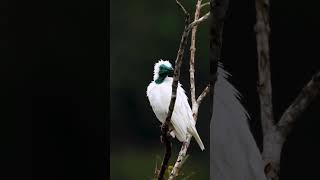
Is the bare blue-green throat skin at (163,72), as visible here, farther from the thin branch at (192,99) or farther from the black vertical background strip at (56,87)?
the black vertical background strip at (56,87)

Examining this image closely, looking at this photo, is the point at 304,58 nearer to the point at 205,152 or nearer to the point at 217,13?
the point at 217,13

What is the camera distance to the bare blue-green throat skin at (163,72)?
251 centimetres

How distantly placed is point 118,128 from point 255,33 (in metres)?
0.67

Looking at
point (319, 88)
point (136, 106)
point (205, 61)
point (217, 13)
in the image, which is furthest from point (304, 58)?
point (136, 106)

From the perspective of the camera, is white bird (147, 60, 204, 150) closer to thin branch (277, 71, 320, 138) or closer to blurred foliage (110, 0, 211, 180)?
blurred foliage (110, 0, 211, 180)

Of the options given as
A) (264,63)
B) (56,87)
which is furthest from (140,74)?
(264,63)

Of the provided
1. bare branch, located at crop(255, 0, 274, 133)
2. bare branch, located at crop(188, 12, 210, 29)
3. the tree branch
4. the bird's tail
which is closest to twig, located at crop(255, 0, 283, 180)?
bare branch, located at crop(255, 0, 274, 133)

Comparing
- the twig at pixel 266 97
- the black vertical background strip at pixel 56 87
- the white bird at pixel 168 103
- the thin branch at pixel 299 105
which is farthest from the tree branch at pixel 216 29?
the black vertical background strip at pixel 56 87

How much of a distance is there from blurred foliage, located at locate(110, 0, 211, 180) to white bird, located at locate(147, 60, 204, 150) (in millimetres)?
27

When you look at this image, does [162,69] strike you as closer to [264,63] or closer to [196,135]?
[196,135]

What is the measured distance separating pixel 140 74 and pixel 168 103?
6.0 inches

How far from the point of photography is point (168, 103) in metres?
2.52

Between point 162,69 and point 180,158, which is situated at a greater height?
point 162,69

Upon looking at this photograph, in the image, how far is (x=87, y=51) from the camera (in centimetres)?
243
